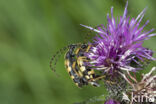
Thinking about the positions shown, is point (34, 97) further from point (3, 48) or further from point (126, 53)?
point (126, 53)

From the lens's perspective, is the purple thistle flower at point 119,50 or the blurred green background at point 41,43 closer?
the purple thistle flower at point 119,50

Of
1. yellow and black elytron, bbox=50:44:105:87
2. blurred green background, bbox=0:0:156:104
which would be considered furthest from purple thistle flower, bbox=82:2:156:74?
blurred green background, bbox=0:0:156:104

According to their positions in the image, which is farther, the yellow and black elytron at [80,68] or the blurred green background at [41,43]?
the blurred green background at [41,43]

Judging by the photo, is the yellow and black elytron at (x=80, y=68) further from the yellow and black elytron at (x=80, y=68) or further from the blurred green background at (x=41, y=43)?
the blurred green background at (x=41, y=43)

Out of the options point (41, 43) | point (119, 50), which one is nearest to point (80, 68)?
point (119, 50)

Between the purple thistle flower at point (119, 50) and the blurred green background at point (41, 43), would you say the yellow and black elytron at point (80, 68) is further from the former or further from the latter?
the blurred green background at point (41, 43)

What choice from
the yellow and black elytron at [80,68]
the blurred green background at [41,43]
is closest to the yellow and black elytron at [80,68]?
the yellow and black elytron at [80,68]
